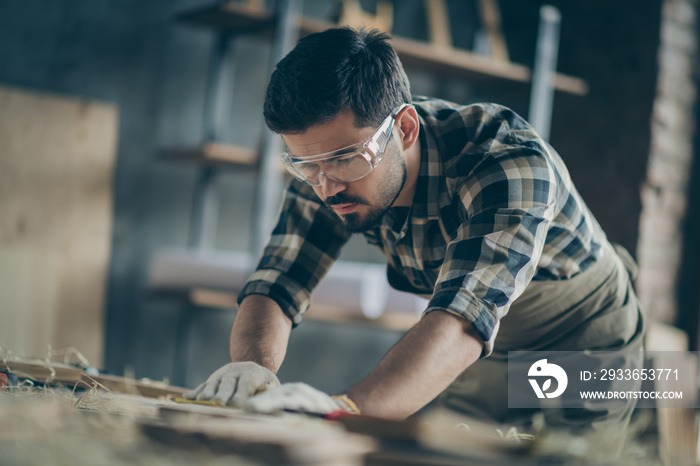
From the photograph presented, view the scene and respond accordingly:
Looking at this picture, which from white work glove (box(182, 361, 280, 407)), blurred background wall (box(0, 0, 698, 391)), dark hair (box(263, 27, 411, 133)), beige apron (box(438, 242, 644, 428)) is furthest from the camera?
blurred background wall (box(0, 0, 698, 391))

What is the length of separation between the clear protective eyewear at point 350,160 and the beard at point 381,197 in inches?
1.4

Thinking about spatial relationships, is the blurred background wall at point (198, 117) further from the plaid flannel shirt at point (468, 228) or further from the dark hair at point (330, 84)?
the dark hair at point (330, 84)

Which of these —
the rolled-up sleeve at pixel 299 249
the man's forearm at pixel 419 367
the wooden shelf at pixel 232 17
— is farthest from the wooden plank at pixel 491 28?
the man's forearm at pixel 419 367

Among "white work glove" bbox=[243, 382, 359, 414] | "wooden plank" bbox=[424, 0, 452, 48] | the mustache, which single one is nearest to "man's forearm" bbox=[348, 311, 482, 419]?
"white work glove" bbox=[243, 382, 359, 414]

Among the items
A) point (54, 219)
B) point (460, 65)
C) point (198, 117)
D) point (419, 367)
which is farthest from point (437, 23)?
point (419, 367)

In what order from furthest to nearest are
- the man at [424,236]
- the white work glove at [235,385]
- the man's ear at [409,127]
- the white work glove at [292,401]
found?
the man's ear at [409,127] < the man at [424,236] < the white work glove at [235,385] < the white work glove at [292,401]

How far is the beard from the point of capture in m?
1.28

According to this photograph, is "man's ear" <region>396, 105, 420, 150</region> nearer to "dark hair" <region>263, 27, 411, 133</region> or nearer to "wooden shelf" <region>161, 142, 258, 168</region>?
"dark hair" <region>263, 27, 411, 133</region>

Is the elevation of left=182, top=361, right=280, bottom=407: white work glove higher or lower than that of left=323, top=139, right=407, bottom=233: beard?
lower

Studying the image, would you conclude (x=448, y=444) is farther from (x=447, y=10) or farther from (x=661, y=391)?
(x=447, y=10)

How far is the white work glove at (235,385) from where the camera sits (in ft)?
2.98

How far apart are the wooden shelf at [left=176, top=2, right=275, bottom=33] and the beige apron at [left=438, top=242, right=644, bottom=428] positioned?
5.17 ft

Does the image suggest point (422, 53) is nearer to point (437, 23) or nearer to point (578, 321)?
point (437, 23)

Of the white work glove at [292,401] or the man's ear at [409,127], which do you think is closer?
the white work glove at [292,401]
